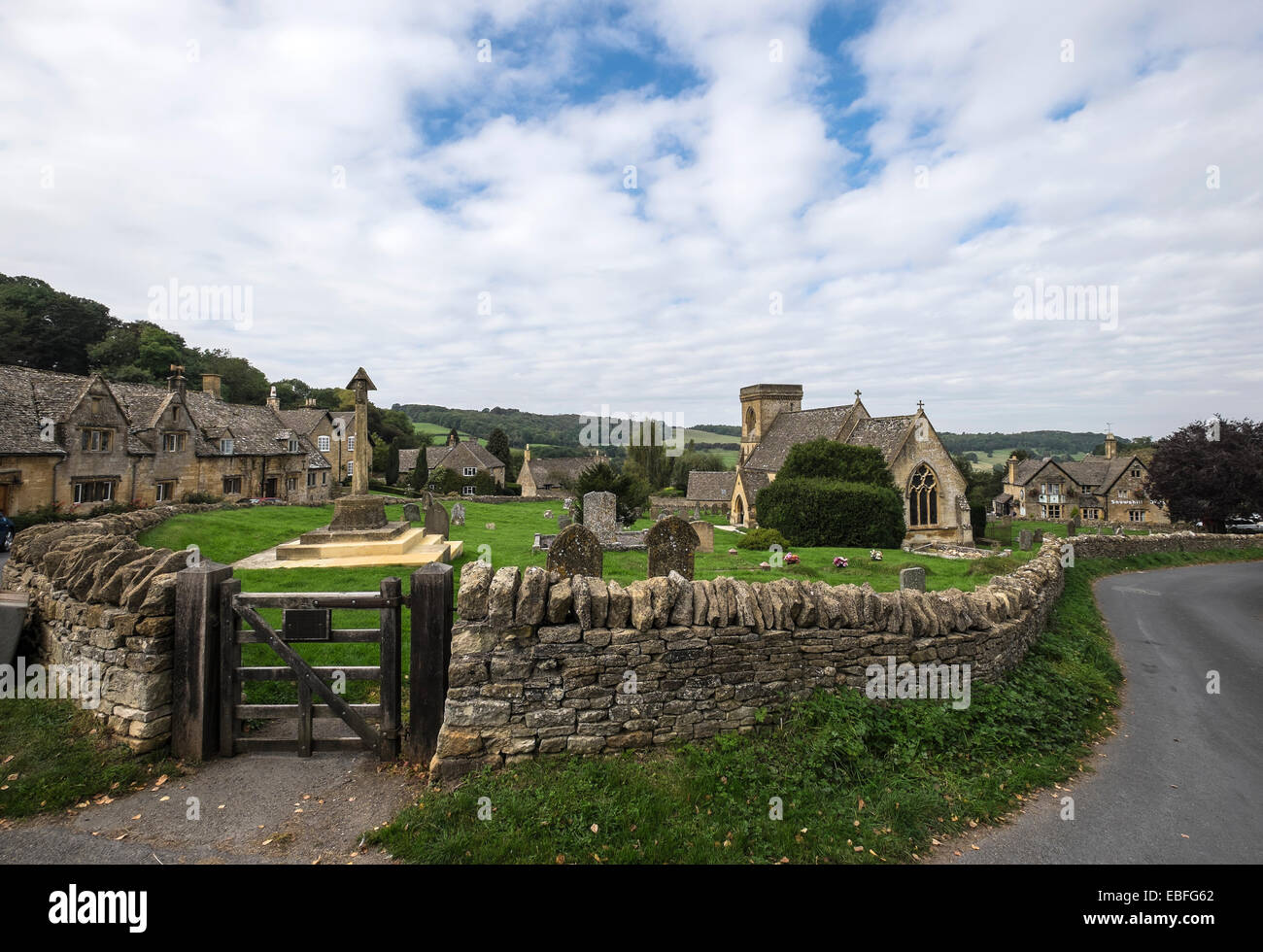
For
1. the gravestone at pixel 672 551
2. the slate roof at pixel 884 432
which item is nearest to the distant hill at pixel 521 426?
the slate roof at pixel 884 432

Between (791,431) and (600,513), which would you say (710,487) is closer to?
(791,431)

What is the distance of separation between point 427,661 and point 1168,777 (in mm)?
8086

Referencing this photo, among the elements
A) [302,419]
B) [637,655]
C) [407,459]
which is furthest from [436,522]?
[407,459]

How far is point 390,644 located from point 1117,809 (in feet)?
24.2

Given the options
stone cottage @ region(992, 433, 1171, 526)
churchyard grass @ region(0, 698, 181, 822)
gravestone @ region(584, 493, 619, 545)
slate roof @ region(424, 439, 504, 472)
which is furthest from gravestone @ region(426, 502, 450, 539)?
stone cottage @ region(992, 433, 1171, 526)

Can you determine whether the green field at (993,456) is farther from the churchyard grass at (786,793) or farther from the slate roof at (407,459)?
the churchyard grass at (786,793)

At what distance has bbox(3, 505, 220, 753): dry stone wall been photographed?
554 cm

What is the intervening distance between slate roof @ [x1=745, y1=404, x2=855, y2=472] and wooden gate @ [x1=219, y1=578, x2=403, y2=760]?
38885 mm

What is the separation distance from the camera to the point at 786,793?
5.25 metres
